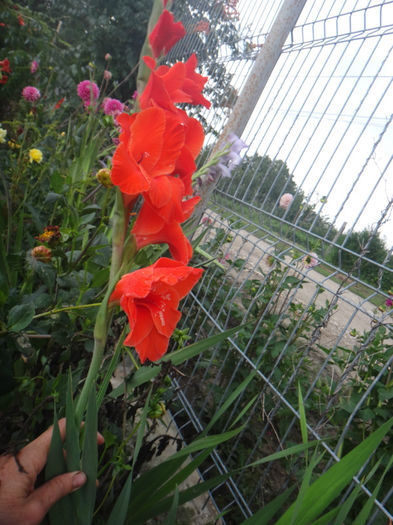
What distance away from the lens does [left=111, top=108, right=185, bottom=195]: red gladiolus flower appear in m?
0.50

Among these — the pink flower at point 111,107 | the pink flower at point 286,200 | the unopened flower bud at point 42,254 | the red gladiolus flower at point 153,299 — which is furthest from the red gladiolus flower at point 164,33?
the pink flower at point 111,107

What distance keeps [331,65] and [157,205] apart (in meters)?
1.62

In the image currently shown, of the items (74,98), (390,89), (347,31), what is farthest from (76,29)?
(390,89)

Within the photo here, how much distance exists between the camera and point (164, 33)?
1.83 ft

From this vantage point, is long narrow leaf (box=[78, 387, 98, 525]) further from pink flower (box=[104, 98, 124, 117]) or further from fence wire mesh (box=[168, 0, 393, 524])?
pink flower (box=[104, 98, 124, 117])

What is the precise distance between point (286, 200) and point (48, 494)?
1.47m

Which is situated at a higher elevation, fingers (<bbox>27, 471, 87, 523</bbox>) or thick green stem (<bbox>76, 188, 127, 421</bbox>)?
thick green stem (<bbox>76, 188, 127, 421</bbox>)

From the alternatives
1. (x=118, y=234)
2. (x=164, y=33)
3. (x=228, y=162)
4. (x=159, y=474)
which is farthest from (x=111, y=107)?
(x=159, y=474)

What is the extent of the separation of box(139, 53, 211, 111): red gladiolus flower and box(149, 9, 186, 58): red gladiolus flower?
29 millimetres

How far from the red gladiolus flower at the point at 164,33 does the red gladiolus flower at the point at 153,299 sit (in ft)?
1.16

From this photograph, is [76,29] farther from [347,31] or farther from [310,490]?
[310,490]

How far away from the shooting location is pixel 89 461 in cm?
66

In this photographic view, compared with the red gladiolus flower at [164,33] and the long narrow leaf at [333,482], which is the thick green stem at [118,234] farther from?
the long narrow leaf at [333,482]


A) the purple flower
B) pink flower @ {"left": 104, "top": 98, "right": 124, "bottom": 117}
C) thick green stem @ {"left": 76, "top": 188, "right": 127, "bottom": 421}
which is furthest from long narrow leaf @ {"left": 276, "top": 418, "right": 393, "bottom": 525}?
pink flower @ {"left": 104, "top": 98, "right": 124, "bottom": 117}
